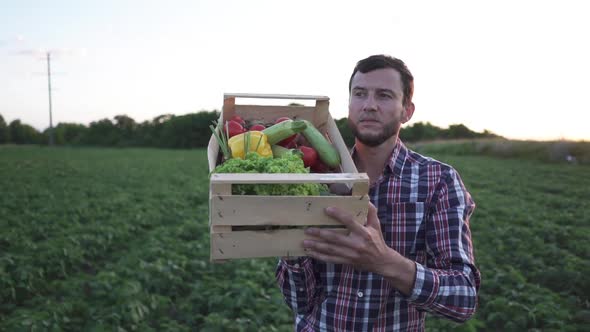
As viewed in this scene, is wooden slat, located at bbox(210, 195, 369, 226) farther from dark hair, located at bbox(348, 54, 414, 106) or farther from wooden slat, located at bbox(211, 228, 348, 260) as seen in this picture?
dark hair, located at bbox(348, 54, 414, 106)

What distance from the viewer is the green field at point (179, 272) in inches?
205

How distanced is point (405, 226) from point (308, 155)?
1.97ft

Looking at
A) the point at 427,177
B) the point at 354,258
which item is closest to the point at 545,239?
the point at 427,177

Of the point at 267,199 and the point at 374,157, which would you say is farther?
the point at 374,157

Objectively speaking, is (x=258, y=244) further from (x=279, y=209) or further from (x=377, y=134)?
(x=377, y=134)

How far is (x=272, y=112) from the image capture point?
2.53m

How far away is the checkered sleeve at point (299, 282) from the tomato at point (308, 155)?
18.8 inches

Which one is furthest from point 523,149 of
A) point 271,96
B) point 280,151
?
point 280,151

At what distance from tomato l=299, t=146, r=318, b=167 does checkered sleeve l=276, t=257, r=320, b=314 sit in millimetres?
477

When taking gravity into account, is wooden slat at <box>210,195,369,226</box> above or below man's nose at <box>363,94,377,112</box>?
below

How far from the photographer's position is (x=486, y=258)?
7.85 m

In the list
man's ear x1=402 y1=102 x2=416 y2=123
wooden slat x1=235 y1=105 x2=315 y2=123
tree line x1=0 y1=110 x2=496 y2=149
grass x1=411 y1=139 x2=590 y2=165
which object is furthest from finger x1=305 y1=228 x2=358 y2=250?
tree line x1=0 y1=110 x2=496 y2=149

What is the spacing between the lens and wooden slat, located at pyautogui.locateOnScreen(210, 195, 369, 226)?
1.64m

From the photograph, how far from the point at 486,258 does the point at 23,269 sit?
7293mm
